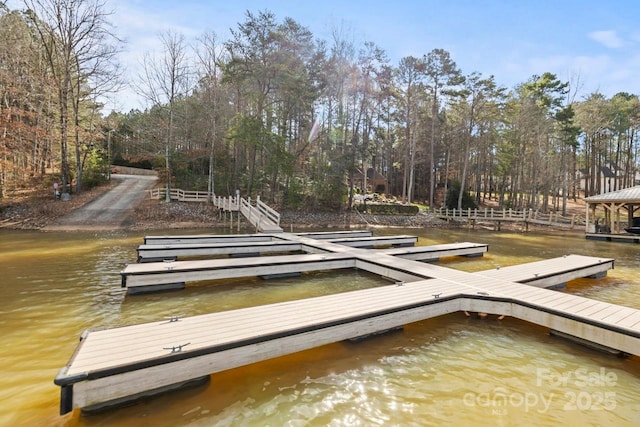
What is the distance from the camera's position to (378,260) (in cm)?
788

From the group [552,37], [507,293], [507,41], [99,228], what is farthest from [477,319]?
[99,228]

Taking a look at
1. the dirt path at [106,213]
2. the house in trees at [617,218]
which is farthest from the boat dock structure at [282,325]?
the house in trees at [617,218]

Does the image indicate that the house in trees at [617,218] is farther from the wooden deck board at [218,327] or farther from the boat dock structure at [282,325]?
the wooden deck board at [218,327]

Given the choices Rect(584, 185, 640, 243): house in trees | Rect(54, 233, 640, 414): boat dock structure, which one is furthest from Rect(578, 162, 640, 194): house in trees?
Rect(54, 233, 640, 414): boat dock structure

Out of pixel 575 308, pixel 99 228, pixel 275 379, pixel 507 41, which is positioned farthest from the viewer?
pixel 99 228

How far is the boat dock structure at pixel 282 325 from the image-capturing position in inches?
105

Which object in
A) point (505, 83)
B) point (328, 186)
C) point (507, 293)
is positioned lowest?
point (507, 293)

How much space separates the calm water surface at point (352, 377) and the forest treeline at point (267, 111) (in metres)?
16.5

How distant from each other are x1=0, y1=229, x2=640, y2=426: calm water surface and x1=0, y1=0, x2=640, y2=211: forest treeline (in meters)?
16.5

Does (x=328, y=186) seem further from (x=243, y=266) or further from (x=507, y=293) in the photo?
(x=507, y=293)

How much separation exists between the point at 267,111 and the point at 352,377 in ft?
70.5

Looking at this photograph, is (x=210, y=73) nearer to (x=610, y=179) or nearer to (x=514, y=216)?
(x=514, y=216)

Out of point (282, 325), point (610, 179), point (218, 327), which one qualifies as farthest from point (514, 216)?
point (610, 179)

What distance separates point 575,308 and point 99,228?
17.7 metres
